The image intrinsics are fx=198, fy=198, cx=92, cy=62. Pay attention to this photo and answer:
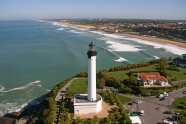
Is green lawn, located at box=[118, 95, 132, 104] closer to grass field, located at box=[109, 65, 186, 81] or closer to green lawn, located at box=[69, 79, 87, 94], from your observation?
green lawn, located at box=[69, 79, 87, 94]

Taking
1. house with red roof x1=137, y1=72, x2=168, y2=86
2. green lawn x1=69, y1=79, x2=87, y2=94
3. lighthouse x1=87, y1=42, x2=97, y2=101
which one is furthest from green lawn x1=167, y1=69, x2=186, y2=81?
lighthouse x1=87, y1=42, x2=97, y2=101

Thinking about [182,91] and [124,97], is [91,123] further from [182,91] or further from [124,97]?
[182,91]

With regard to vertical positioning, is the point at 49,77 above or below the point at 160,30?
below

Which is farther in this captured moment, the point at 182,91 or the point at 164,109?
the point at 182,91

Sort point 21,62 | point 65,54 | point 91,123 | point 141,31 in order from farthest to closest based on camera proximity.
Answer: point 141,31
point 65,54
point 21,62
point 91,123

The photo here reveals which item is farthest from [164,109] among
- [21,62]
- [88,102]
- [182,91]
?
[21,62]

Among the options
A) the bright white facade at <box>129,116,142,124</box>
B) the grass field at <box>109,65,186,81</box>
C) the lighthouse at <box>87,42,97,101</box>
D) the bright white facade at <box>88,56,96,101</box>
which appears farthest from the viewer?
the grass field at <box>109,65,186,81</box>

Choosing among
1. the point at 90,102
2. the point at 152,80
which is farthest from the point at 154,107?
the point at 152,80

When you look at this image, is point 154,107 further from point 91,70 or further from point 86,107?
point 91,70
